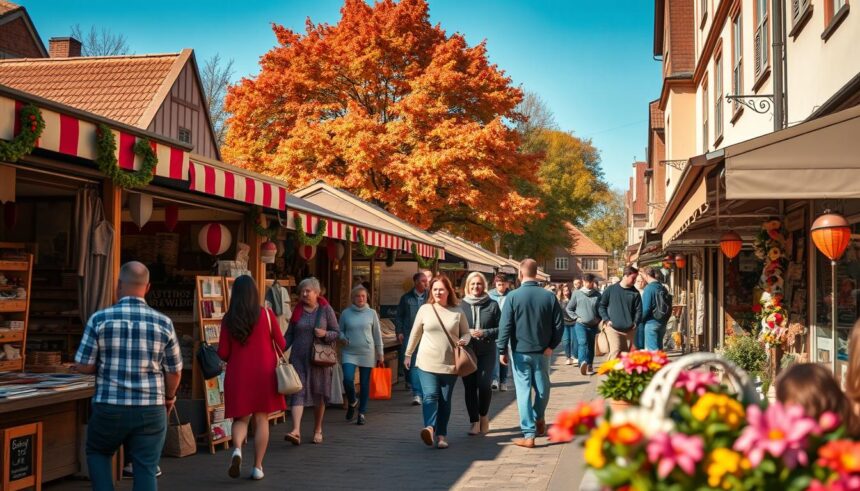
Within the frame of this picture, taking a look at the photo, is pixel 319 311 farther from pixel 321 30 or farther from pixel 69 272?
pixel 321 30

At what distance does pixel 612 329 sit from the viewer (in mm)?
14094

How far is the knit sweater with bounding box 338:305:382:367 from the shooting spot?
34.3 ft

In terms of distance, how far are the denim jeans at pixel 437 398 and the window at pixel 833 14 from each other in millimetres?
5167

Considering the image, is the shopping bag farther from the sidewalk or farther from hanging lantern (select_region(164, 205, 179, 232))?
hanging lantern (select_region(164, 205, 179, 232))

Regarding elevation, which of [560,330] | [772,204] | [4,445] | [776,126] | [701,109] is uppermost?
[701,109]

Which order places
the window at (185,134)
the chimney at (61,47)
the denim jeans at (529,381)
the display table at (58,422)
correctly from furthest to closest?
the chimney at (61,47) → the window at (185,134) → the denim jeans at (529,381) → the display table at (58,422)

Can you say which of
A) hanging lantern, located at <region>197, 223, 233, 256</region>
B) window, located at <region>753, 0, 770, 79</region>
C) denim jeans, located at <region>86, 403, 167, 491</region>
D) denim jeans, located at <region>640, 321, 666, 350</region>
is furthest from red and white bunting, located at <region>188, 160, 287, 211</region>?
denim jeans, located at <region>640, 321, 666, 350</region>

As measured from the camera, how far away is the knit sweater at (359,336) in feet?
34.3

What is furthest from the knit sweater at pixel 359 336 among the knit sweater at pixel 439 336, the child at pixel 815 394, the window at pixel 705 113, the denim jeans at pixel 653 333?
the window at pixel 705 113

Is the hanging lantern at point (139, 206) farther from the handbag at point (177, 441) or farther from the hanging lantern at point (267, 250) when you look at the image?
the hanging lantern at point (267, 250)

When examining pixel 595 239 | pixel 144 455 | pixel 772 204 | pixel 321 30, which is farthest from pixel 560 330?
pixel 595 239

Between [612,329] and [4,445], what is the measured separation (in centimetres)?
1005

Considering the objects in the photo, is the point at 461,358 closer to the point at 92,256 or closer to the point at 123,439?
the point at 92,256

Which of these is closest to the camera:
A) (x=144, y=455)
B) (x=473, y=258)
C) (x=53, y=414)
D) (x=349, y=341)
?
(x=144, y=455)
